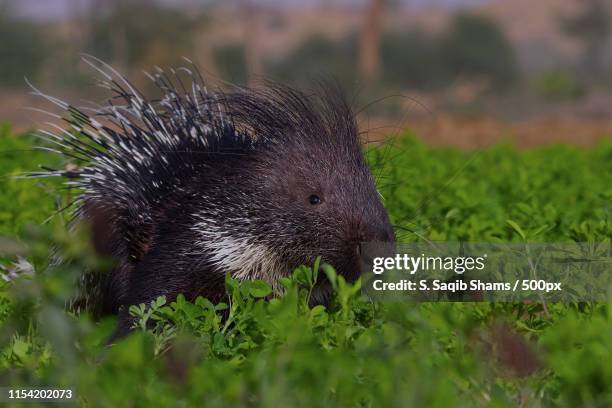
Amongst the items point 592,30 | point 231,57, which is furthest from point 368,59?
point 592,30

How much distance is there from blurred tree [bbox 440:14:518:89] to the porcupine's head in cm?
4764

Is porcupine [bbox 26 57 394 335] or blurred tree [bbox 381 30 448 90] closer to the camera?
porcupine [bbox 26 57 394 335]

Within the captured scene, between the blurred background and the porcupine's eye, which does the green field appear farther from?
the blurred background

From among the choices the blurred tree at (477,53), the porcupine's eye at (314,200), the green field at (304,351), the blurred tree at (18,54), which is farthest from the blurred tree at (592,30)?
the green field at (304,351)

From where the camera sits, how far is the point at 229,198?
12.1ft

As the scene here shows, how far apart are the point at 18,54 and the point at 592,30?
35.8m

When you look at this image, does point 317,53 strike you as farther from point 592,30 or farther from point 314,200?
point 314,200

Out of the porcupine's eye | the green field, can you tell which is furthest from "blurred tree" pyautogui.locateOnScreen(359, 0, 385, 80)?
the green field

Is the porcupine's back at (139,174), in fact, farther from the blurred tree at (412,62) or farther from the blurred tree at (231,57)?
the blurred tree at (412,62)

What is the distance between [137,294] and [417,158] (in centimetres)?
395

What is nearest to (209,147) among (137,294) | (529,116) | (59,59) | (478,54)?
(137,294)

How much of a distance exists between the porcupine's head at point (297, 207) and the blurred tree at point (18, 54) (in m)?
40.7

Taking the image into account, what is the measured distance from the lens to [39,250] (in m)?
2.20

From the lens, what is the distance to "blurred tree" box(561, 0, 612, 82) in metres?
59.2
